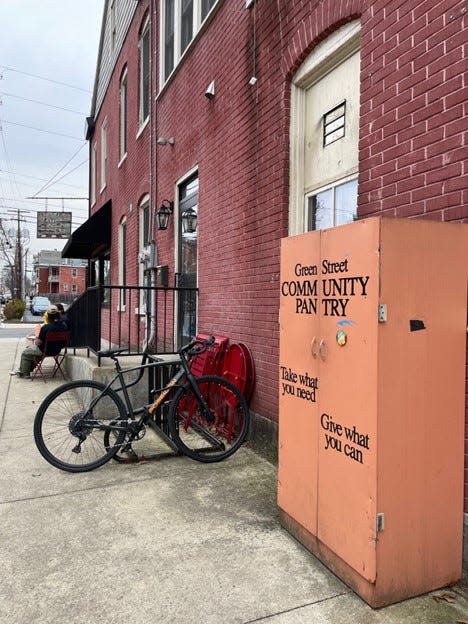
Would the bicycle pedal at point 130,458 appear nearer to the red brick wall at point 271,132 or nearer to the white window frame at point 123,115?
the red brick wall at point 271,132

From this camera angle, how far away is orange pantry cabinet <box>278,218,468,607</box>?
2.30 m

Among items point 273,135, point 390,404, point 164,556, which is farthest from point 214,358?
point 390,404

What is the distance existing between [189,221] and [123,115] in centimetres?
586

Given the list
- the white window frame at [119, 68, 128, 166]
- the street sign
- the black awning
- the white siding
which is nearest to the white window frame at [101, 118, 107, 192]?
the white siding

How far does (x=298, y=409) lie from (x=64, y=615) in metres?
1.55

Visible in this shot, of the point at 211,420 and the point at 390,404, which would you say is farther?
the point at 211,420

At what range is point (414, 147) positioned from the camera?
290cm

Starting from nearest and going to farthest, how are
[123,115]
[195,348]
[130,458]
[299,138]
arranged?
1. [130,458]
2. [299,138]
3. [195,348]
4. [123,115]

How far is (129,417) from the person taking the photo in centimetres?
416

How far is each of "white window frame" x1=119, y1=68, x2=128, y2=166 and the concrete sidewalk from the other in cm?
871

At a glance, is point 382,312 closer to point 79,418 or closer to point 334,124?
point 334,124

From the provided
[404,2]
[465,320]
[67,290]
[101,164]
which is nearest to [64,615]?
[465,320]

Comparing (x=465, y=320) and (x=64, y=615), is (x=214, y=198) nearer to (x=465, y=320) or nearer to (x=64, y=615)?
(x=465, y=320)

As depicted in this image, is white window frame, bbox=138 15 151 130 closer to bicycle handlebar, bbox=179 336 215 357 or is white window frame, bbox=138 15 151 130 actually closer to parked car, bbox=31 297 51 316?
bicycle handlebar, bbox=179 336 215 357
